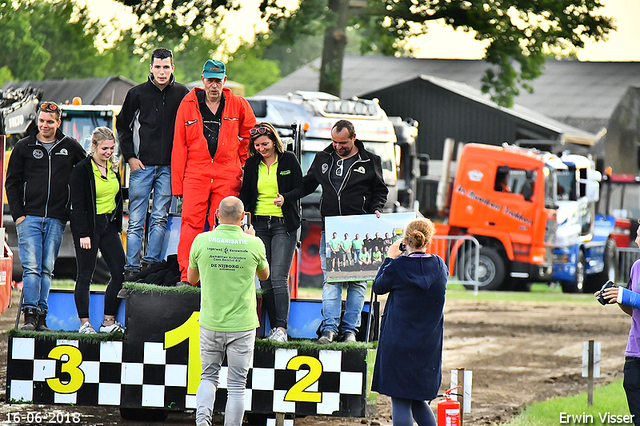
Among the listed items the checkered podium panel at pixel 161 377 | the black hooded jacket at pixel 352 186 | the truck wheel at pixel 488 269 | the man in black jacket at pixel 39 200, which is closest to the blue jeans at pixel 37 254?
the man in black jacket at pixel 39 200

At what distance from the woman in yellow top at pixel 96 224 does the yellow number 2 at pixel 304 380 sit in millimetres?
1465

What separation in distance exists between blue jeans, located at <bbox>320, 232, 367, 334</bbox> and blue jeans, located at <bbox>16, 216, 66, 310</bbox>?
224 centimetres

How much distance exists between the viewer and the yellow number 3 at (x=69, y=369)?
7.29 meters

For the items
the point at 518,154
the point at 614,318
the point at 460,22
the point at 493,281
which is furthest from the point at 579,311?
the point at 460,22

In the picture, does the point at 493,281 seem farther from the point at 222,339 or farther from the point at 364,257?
the point at 222,339

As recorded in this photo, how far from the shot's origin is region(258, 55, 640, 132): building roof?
4022 centimetres

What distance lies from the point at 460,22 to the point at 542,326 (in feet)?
32.9

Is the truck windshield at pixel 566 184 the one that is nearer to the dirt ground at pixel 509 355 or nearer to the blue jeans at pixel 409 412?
the dirt ground at pixel 509 355

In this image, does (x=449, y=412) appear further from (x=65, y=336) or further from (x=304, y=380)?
(x=65, y=336)

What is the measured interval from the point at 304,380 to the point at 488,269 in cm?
1450

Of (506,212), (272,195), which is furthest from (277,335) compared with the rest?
(506,212)

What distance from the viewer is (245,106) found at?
25.7 ft

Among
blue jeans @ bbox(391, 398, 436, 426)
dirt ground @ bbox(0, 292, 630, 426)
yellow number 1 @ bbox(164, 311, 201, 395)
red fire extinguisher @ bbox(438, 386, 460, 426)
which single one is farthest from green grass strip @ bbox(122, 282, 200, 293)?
red fire extinguisher @ bbox(438, 386, 460, 426)

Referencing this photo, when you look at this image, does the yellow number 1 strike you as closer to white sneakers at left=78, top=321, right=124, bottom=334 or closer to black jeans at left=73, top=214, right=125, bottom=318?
white sneakers at left=78, top=321, right=124, bottom=334
